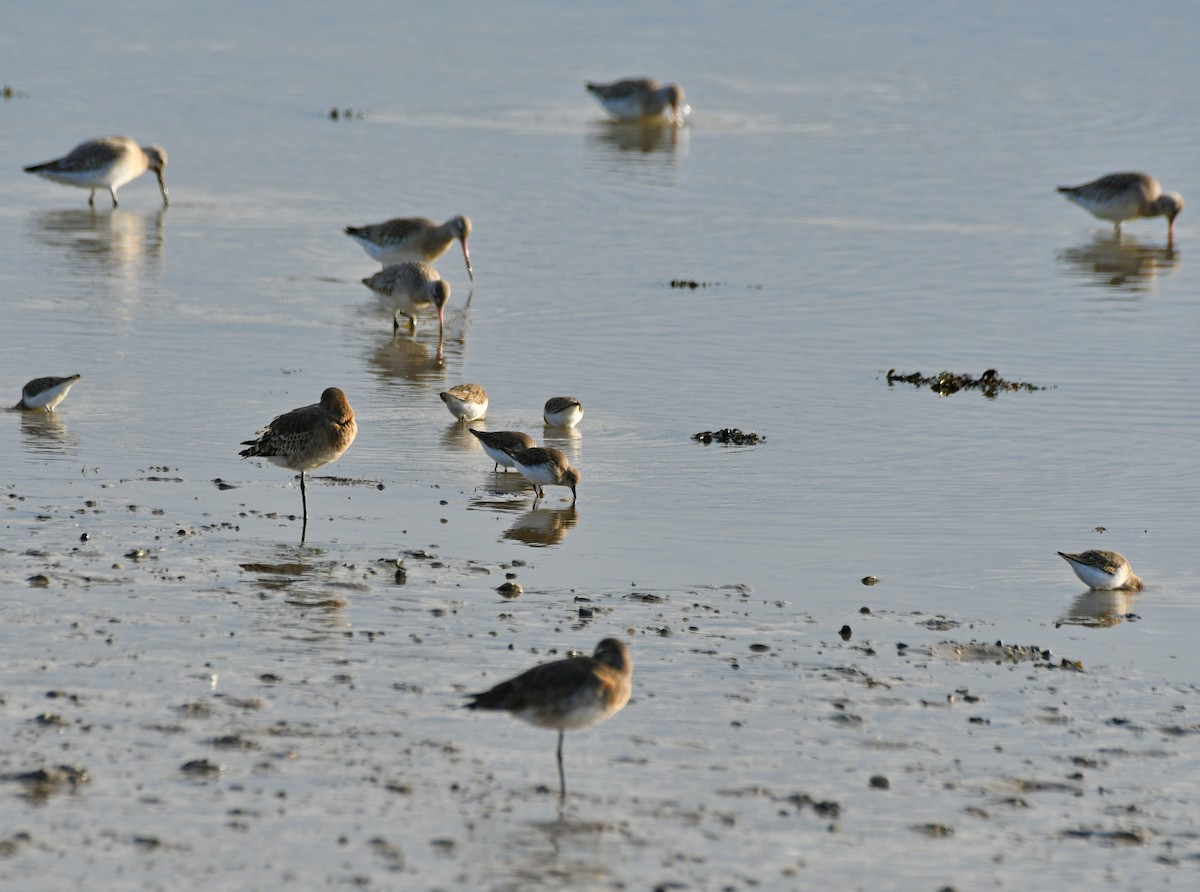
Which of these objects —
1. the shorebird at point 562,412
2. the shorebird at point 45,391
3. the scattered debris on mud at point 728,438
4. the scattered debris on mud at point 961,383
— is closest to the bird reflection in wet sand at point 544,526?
the shorebird at point 562,412

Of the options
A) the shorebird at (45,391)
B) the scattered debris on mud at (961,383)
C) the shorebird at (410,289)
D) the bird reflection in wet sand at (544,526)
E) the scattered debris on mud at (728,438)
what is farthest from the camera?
the shorebird at (410,289)

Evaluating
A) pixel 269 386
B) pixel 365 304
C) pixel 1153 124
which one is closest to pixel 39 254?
pixel 365 304

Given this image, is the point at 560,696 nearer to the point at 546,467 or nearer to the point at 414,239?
the point at 546,467

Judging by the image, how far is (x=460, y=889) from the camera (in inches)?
270

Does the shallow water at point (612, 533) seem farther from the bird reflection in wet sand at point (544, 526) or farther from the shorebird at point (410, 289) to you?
the shorebird at point (410, 289)

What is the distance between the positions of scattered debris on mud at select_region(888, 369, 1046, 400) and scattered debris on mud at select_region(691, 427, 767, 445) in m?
2.86

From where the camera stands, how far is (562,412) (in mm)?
14812

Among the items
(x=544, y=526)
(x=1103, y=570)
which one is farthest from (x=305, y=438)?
(x=1103, y=570)

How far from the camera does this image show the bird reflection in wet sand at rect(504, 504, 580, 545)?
1204 centimetres

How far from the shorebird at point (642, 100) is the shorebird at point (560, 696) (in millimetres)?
Answer: 31674

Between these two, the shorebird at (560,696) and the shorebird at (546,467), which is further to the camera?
the shorebird at (546,467)

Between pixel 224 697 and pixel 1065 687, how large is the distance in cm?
443

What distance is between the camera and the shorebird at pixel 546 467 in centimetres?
1279

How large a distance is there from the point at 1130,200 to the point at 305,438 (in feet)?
60.7
